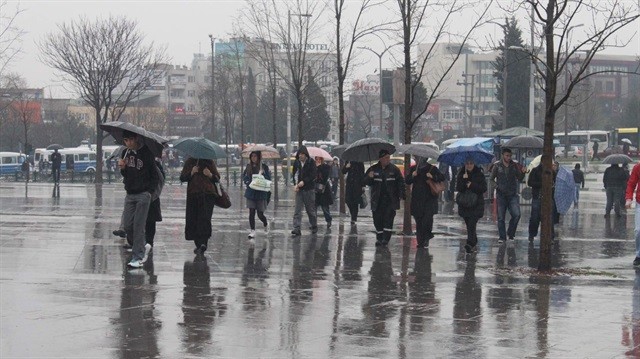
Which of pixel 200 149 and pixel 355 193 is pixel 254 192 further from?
pixel 355 193

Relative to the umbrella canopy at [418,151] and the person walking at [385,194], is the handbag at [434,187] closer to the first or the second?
the person walking at [385,194]

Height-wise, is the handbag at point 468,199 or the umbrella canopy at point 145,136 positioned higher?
the umbrella canopy at point 145,136

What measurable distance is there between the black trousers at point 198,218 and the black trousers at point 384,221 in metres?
3.15

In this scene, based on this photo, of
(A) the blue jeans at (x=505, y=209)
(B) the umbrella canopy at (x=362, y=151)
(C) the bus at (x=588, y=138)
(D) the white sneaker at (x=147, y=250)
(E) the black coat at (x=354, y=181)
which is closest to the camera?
(D) the white sneaker at (x=147, y=250)

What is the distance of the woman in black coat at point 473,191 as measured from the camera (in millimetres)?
17961

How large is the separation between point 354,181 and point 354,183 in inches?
4.6

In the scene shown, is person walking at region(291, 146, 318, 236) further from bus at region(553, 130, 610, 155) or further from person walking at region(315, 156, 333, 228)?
bus at region(553, 130, 610, 155)

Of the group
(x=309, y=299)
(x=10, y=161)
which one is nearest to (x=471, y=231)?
(x=309, y=299)

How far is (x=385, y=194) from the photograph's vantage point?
61.5ft

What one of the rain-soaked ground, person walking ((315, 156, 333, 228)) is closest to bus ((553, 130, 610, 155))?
person walking ((315, 156, 333, 228))

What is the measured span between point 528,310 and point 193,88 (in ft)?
593

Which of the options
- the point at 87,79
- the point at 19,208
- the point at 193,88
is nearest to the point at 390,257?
the point at 19,208

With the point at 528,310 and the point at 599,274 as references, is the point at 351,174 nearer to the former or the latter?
the point at 599,274

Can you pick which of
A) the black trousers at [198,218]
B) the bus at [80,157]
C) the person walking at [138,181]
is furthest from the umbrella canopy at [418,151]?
the bus at [80,157]
